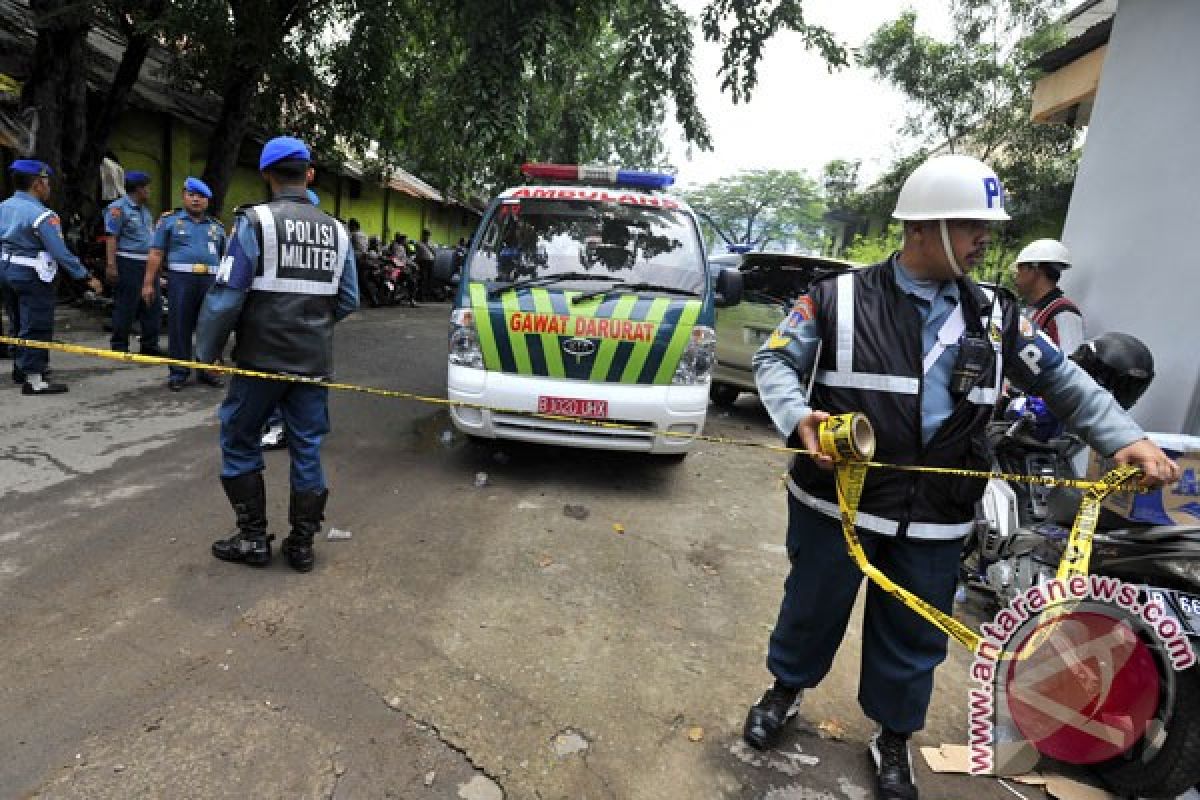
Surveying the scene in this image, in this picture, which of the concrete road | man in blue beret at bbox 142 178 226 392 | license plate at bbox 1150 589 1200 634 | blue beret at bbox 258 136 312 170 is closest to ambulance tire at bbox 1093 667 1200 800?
license plate at bbox 1150 589 1200 634

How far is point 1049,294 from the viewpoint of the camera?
3.89 meters

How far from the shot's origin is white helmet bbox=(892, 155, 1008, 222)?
1.93 metres

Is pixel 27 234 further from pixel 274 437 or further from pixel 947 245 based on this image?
pixel 947 245

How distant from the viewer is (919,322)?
204 cm

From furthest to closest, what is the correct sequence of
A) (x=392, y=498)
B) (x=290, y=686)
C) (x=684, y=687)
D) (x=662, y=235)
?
(x=662, y=235)
(x=392, y=498)
(x=684, y=687)
(x=290, y=686)

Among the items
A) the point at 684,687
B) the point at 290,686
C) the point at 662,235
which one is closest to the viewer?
the point at 290,686

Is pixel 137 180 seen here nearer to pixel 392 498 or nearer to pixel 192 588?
pixel 392 498

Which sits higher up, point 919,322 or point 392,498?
point 919,322

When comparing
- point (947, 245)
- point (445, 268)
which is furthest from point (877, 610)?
point (445, 268)

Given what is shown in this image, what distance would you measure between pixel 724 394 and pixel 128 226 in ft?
19.8

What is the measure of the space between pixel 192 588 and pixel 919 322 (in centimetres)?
298

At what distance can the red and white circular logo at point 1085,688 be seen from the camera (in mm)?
1999

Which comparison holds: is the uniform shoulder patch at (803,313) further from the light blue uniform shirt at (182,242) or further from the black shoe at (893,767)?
the light blue uniform shirt at (182,242)

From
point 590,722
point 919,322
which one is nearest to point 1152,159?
point 919,322
